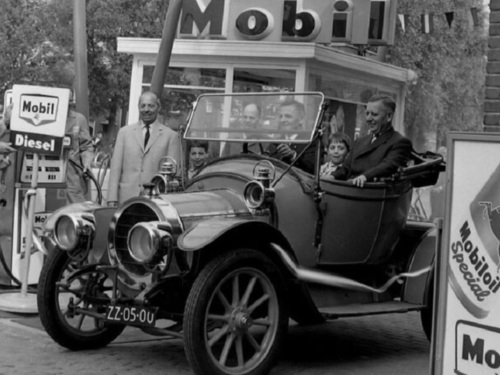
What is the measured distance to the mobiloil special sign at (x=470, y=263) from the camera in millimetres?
4215

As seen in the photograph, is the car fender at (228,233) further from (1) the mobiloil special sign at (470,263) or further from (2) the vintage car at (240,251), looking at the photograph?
(1) the mobiloil special sign at (470,263)

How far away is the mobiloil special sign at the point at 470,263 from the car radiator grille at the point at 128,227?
245 cm

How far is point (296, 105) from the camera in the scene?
726 centimetres

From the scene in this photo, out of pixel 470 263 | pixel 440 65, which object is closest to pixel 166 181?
pixel 470 263

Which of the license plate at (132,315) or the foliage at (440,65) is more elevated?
the foliage at (440,65)

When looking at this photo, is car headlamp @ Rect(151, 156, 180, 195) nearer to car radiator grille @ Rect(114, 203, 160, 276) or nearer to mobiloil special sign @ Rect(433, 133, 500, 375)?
car radiator grille @ Rect(114, 203, 160, 276)

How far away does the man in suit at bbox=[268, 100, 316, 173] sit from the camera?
23.5 ft

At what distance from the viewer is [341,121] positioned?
15.0m

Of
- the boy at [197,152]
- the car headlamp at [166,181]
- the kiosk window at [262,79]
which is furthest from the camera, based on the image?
the kiosk window at [262,79]

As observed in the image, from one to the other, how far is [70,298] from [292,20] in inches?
409

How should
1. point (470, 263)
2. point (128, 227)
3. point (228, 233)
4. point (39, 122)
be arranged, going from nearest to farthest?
point (470, 263), point (228, 233), point (128, 227), point (39, 122)

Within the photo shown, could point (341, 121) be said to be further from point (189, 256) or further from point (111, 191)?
point (189, 256)

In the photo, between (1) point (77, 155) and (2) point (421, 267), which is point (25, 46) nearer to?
(1) point (77, 155)

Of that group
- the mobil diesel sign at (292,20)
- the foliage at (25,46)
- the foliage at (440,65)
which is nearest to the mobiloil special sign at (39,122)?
the mobil diesel sign at (292,20)
